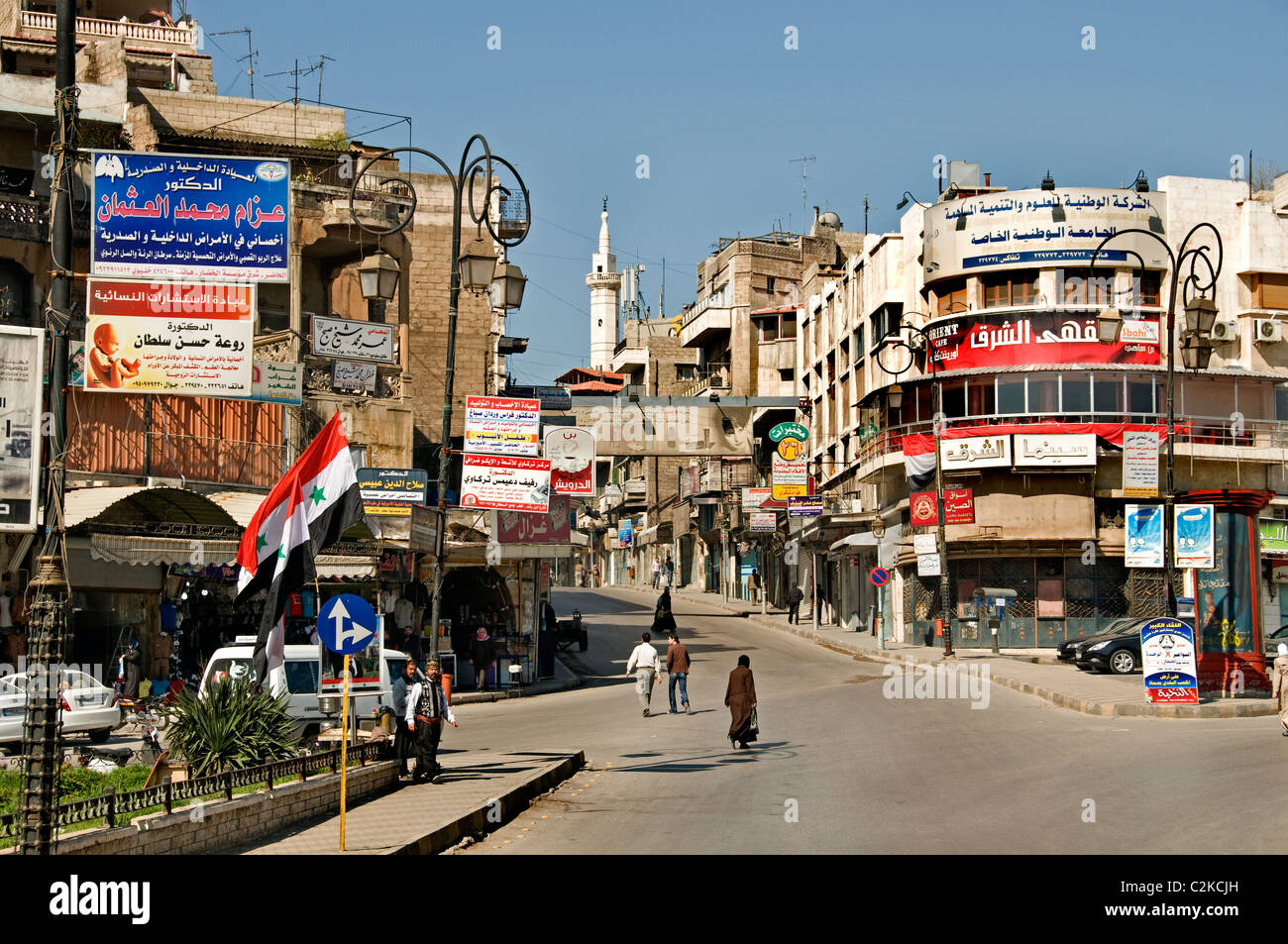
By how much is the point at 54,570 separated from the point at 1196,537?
22.8 metres

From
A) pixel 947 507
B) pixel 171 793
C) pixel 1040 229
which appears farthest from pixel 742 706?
pixel 1040 229

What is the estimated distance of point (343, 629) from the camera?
13320 mm

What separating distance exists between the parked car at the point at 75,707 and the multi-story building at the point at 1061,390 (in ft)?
80.9

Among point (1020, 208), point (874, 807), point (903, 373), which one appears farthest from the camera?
point (903, 373)

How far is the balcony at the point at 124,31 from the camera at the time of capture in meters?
51.1

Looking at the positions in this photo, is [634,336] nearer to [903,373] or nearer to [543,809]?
[903,373]

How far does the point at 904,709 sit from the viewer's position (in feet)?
85.3

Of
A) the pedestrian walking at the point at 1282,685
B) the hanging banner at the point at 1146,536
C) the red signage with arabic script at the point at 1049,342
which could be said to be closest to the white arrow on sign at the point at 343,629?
the pedestrian walking at the point at 1282,685

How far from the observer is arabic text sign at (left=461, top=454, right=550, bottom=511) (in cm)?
2261

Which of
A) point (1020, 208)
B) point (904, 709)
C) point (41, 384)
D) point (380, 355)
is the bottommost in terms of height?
point (904, 709)

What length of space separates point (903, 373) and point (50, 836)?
4076 centimetres

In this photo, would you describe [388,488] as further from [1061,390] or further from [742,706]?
[1061,390]
